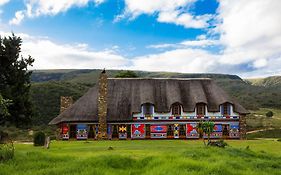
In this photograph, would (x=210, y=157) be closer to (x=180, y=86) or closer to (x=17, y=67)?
(x=17, y=67)

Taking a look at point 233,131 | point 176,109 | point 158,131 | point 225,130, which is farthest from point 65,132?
point 233,131

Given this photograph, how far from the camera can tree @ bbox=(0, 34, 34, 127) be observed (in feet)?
114

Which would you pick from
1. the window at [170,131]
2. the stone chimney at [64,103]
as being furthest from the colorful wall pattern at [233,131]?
the stone chimney at [64,103]

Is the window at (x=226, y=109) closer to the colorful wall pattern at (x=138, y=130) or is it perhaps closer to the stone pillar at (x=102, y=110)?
the colorful wall pattern at (x=138, y=130)

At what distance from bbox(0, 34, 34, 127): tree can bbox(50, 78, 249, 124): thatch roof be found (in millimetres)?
10943

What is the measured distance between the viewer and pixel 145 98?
48.4 meters

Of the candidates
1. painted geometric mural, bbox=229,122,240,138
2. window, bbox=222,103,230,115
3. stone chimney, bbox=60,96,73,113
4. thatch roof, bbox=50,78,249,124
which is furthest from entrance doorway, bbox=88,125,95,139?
painted geometric mural, bbox=229,122,240,138

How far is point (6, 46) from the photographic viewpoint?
3484cm

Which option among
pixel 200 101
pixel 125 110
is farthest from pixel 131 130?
pixel 200 101

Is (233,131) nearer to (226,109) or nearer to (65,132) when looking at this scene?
(226,109)

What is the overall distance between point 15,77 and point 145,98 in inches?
710

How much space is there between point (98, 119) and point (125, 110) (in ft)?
11.6

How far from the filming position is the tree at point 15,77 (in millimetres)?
34656

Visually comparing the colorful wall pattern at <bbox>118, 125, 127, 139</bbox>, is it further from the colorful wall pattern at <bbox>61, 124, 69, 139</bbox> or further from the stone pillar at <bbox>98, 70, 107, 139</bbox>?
the colorful wall pattern at <bbox>61, 124, 69, 139</bbox>
